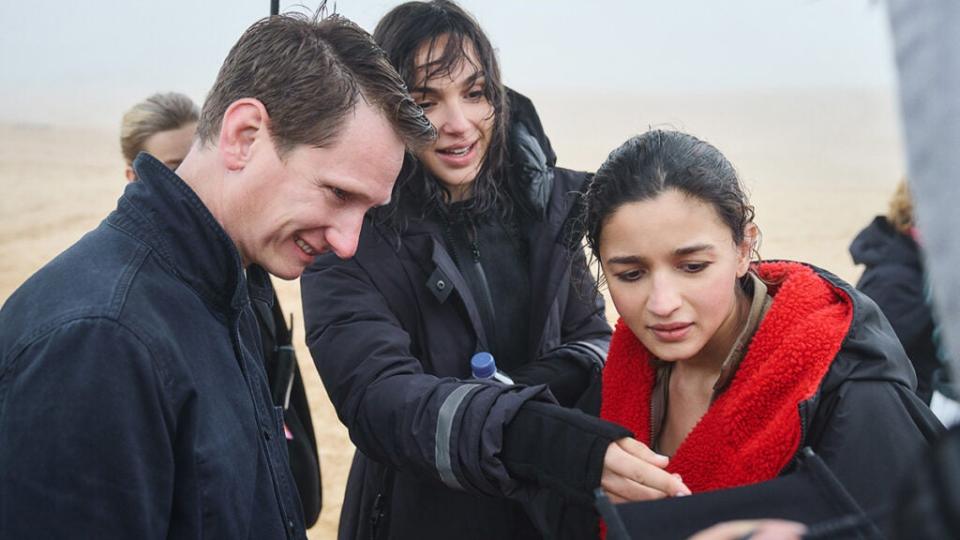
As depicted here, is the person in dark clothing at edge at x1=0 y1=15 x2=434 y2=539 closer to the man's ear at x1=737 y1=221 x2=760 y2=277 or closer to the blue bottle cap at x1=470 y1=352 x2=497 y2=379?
the blue bottle cap at x1=470 y1=352 x2=497 y2=379

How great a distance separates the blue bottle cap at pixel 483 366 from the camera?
1850 millimetres

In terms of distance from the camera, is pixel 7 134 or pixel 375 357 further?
pixel 7 134

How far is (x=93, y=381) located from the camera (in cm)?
111

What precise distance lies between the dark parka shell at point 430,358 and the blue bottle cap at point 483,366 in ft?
0.28

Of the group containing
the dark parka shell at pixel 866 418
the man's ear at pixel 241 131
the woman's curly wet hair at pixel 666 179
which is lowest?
the dark parka shell at pixel 866 418

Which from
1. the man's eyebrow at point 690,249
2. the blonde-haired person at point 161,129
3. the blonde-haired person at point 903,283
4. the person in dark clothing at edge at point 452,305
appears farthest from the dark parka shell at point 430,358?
the blonde-haired person at point 161,129

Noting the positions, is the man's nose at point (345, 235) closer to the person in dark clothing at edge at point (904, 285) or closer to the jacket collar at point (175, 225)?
the jacket collar at point (175, 225)

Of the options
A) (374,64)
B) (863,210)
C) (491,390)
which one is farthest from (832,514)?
(863,210)

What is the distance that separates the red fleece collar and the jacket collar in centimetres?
84

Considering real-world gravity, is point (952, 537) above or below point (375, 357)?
above

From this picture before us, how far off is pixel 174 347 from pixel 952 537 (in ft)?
3.21

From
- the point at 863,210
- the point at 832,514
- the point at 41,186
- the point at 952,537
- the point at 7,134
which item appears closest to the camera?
the point at 952,537

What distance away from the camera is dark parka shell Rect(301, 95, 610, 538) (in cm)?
155

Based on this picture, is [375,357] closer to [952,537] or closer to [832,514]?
[832,514]
